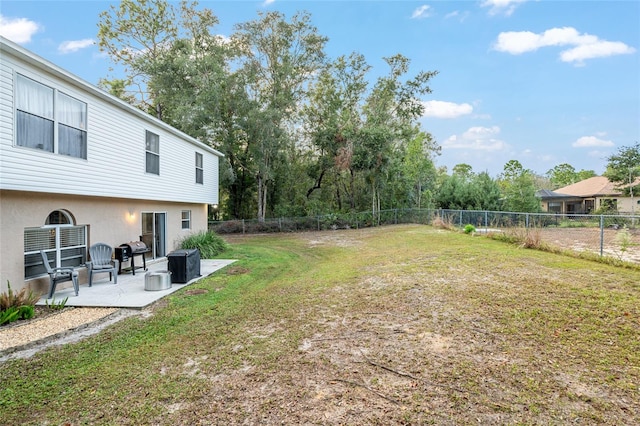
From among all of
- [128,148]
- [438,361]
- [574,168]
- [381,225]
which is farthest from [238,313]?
[574,168]

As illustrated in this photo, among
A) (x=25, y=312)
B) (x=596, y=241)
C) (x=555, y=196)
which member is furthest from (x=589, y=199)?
(x=25, y=312)

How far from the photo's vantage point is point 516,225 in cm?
1110

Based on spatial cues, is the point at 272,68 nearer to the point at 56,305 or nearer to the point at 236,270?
the point at 236,270

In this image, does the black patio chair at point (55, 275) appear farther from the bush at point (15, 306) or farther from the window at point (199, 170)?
the window at point (199, 170)

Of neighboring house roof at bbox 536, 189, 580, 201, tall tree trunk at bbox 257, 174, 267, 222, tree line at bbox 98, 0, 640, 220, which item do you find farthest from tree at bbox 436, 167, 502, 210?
tall tree trunk at bbox 257, 174, 267, 222

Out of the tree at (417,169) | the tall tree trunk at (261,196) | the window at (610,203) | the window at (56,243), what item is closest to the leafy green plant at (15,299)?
the window at (56,243)

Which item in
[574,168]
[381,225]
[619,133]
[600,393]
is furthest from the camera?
[574,168]

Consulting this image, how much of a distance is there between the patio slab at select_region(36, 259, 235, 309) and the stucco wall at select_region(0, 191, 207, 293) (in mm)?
432

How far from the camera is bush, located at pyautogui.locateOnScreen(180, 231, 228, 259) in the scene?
10.4m

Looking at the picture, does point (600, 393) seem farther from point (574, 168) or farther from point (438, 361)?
point (574, 168)

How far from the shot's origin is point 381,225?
2000 cm

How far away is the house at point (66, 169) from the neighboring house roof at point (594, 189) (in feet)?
92.5

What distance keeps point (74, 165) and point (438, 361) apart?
23.6 feet

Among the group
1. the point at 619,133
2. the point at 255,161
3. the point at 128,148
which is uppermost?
the point at 619,133
